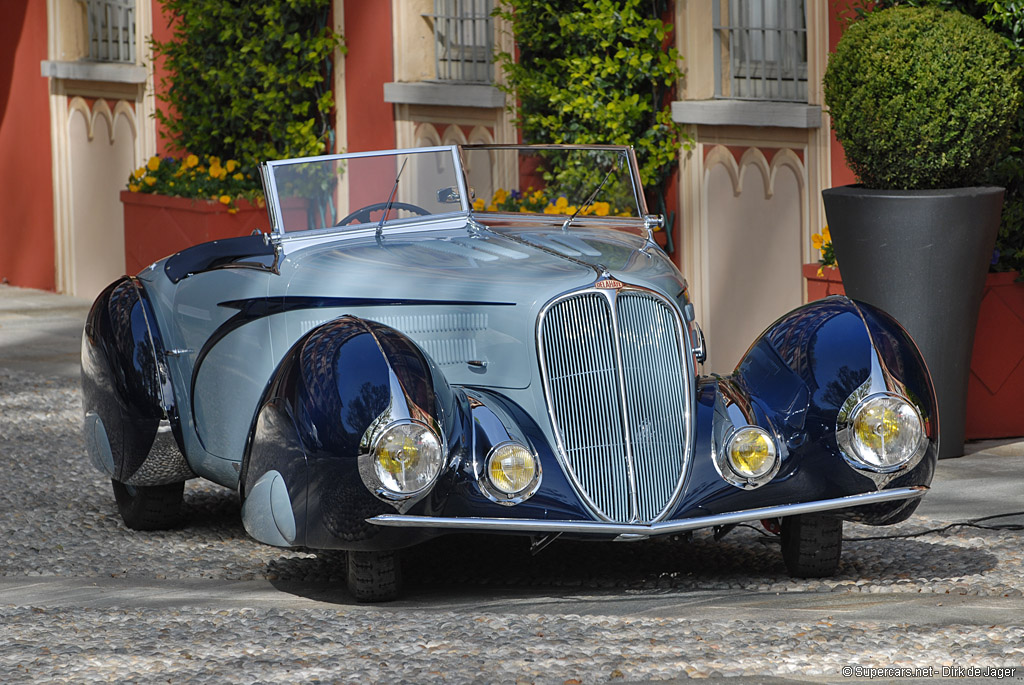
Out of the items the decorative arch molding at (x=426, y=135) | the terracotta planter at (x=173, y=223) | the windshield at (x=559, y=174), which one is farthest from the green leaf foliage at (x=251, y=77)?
the windshield at (x=559, y=174)

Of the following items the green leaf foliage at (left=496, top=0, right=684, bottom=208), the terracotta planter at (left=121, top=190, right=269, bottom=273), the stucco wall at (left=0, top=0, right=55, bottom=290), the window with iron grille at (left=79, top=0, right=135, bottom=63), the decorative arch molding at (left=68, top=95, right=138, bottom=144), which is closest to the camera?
the green leaf foliage at (left=496, top=0, right=684, bottom=208)

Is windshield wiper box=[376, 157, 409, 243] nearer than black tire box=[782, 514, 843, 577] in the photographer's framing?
No

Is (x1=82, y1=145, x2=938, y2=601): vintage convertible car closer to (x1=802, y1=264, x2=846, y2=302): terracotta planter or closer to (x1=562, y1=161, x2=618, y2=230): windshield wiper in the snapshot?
(x1=562, y1=161, x2=618, y2=230): windshield wiper

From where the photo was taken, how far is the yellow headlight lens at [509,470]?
14.4 feet

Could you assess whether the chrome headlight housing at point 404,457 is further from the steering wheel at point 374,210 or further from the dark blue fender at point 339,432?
the steering wheel at point 374,210

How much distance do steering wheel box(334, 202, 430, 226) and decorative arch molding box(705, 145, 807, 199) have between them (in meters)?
3.30

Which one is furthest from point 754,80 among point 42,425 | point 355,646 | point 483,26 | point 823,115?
point 355,646

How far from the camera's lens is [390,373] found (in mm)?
4312

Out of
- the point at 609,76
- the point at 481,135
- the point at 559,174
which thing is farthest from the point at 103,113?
the point at 559,174

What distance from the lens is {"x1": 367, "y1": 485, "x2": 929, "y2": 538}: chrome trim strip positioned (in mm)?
4281

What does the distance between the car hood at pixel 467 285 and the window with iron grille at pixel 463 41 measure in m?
5.46

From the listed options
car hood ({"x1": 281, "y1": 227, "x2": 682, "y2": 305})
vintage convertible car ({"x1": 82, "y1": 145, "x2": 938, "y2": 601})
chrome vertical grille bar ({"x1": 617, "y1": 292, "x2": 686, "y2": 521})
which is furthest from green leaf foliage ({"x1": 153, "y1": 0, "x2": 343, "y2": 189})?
chrome vertical grille bar ({"x1": 617, "y1": 292, "x2": 686, "y2": 521})

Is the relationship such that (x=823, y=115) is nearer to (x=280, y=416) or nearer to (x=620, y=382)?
(x=620, y=382)

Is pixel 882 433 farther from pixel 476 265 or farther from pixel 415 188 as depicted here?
pixel 415 188
